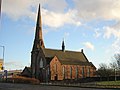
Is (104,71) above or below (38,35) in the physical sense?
below

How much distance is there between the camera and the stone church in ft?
332

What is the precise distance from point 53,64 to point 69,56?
16.5 metres

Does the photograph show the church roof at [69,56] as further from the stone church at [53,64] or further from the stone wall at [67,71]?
the stone wall at [67,71]

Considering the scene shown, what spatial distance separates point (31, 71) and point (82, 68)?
2396 centimetres

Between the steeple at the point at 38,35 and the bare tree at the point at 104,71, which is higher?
the steeple at the point at 38,35

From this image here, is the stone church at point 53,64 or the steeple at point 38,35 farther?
the steeple at point 38,35

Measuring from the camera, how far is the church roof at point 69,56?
108 m

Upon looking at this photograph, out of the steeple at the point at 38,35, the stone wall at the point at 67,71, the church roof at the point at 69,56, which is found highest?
the steeple at the point at 38,35

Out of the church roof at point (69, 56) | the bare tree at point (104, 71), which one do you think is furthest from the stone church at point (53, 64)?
the bare tree at point (104, 71)

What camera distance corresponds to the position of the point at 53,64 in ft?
335

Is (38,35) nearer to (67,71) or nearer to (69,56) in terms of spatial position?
(69,56)

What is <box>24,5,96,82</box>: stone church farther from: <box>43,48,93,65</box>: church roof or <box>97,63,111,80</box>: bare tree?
<box>97,63,111,80</box>: bare tree

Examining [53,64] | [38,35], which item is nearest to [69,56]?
[53,64]

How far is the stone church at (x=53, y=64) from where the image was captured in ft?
332
